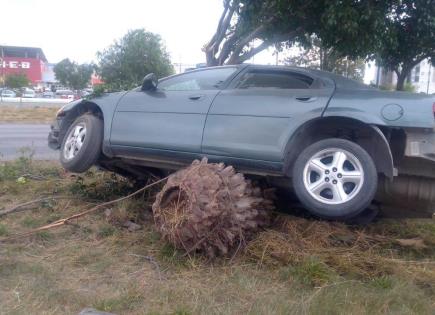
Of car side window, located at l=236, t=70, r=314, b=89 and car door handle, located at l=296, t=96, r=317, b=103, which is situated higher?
car side window, located at l=236, t=70, r=314, b=89

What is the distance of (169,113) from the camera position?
17.3ft

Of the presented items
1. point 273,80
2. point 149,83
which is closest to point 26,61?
point 149,83

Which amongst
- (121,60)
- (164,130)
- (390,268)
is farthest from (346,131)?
(121,60)

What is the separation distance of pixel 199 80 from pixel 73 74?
183ft

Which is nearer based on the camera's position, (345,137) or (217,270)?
(217,270)

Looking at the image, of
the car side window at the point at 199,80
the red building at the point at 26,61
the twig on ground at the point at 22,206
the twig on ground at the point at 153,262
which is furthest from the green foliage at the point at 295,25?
the red building at the point at 26,61

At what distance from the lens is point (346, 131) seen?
4590 millimetres

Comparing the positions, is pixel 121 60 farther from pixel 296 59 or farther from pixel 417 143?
pixel 417 143

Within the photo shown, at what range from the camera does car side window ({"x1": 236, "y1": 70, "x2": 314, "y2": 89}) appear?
4.99 metres

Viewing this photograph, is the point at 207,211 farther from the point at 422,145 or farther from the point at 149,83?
the point at 149,83

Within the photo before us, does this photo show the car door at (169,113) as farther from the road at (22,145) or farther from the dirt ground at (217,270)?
the road at (22,145)

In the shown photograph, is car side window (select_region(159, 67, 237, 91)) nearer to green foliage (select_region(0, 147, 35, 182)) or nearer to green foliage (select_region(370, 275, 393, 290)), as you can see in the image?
green foliage (select_region(370, 275, 393, 290))

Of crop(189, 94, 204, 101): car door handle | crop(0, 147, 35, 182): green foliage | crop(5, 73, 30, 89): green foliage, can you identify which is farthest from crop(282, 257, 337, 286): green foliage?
crop(5, 73, 30, 89): green foliage

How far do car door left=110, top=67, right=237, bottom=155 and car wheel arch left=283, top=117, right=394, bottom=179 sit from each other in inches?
35.0
